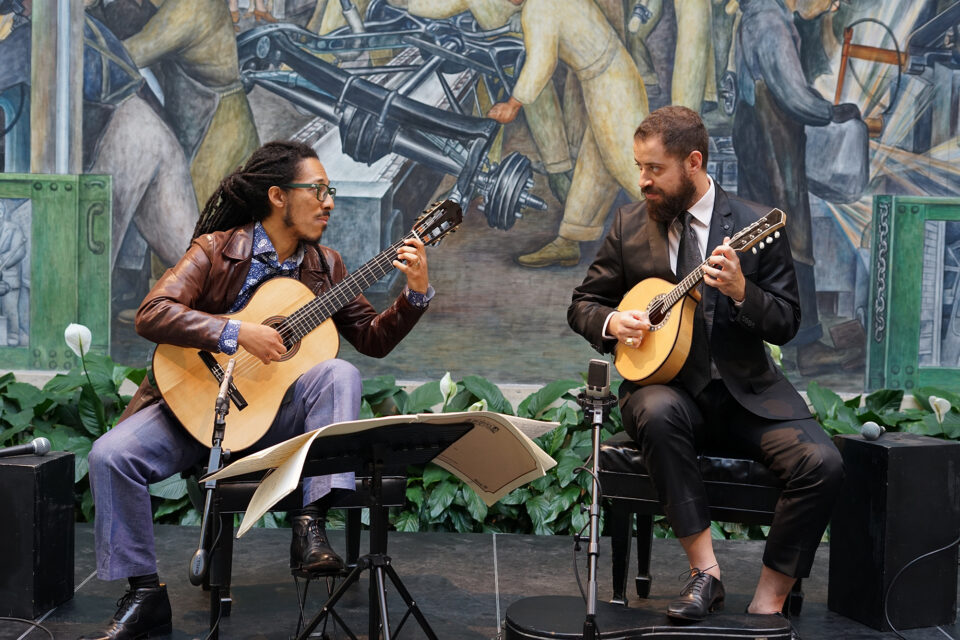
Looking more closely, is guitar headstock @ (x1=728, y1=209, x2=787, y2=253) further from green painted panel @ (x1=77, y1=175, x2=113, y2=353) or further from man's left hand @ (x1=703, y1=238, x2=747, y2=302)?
green painted panel @ (x1=77, y1=175, x2=113, y2=353)

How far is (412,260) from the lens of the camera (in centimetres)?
350

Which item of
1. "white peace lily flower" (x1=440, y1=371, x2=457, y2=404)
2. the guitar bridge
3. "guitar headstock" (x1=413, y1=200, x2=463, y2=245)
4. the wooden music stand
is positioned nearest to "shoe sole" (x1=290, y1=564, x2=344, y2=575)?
the wooden music stand

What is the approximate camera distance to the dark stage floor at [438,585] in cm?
339

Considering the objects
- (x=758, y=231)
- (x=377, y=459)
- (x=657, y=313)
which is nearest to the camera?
(x=377, y=459)

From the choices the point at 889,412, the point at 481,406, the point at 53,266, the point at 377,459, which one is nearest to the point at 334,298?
the point at 377,459

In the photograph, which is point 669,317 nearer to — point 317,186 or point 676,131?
point 676,131

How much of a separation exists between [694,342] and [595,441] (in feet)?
3.34

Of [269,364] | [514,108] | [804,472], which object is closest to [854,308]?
[514,108]

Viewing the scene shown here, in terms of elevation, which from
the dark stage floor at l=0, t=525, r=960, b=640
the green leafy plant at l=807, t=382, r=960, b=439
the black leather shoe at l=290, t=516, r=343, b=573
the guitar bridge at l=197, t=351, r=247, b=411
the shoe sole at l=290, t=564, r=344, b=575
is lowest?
the dark stage floor at l=0, t=525, r=960, b=640

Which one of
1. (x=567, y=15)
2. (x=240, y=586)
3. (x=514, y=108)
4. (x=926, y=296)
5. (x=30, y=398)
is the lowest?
(x=240, y=586)

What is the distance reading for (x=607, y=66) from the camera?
593 centimetres

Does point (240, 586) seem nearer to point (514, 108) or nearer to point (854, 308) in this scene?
point (514, 108)

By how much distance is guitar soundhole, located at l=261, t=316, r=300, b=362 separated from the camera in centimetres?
354

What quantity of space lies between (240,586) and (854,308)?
3.87 metres
